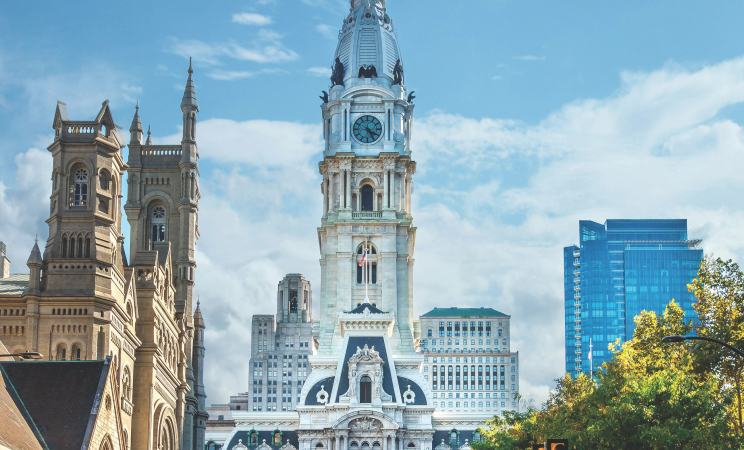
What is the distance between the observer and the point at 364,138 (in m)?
195

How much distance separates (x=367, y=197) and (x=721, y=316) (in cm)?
13130

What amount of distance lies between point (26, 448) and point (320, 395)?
11240cm

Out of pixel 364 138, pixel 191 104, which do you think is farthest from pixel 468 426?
pixel 191 104

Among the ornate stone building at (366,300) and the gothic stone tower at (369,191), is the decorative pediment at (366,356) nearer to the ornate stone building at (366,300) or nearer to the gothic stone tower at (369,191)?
the ornate stone building at (366,300)

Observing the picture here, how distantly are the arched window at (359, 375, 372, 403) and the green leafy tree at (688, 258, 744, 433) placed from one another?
312ft

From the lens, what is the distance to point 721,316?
6488cm

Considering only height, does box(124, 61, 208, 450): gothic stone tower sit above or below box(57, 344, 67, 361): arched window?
above

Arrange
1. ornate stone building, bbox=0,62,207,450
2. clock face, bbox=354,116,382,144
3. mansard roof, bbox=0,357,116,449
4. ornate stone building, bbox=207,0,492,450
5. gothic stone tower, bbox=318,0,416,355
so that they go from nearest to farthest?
1. mansard roof, bbox=0,357,116,449
2. ornate stone building, bbox=0,62,207,450
3. ornate stone building, bbox=207,0,492,450
4. gothic stone tower, bbox=318,0,416,355
5. clock face, bbox=354,116,382,144

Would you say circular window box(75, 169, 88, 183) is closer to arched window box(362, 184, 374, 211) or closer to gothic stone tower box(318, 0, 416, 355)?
gothic stone tower box(318, 0, 416, 355)

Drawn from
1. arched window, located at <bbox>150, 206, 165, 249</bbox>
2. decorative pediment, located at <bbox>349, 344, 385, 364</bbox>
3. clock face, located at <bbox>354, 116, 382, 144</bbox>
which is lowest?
decorative pediment, located at <bbox>349, 344, 385, 364</bbox>

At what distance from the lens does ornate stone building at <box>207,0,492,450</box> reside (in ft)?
519

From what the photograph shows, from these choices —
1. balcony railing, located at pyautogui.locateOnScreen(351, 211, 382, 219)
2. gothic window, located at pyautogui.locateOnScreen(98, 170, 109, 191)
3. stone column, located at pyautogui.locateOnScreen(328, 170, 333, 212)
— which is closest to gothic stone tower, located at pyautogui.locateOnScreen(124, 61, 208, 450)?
gothic window, located at pyautogui.locateOnScreen(98, 170, 109, 191)

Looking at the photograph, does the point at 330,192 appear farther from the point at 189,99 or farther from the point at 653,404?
the point at 653,404

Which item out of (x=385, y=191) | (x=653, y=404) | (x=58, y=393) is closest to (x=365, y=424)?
(x=385, y=191)
